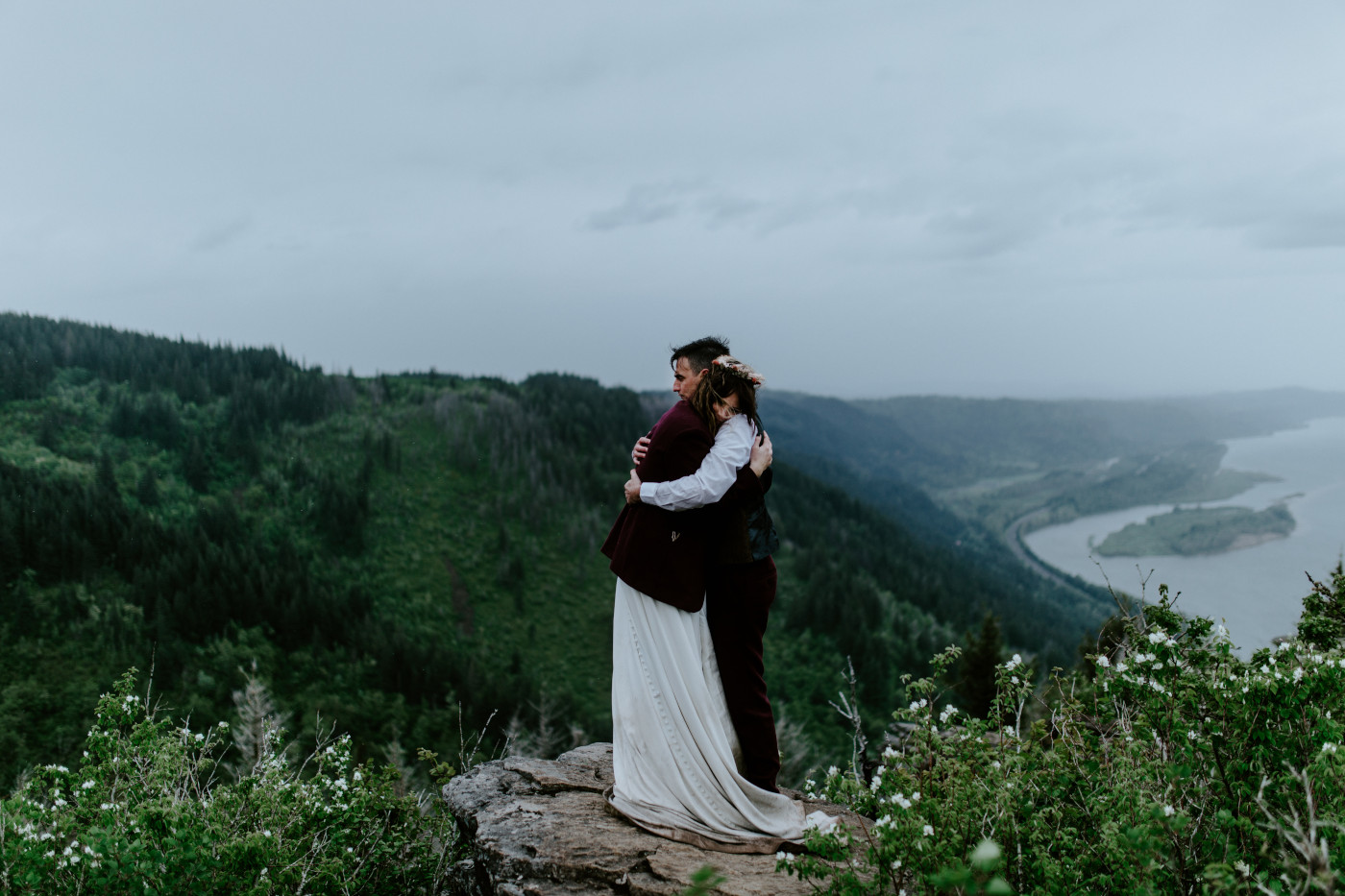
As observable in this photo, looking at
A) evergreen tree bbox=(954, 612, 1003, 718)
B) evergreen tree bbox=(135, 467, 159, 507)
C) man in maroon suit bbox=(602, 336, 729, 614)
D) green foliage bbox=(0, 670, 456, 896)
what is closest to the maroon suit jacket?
man in maroon suit bbox=(602, 336, 729, 614)

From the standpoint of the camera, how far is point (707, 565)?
5047 mm

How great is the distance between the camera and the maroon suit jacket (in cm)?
486

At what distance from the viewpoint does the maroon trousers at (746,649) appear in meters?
4.98

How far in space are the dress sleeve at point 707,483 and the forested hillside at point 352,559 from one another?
41508 mm

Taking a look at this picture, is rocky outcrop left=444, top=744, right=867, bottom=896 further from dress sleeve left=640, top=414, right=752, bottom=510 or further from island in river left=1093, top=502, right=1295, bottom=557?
island in river left=1093, top=502, right=1295, bottom=557

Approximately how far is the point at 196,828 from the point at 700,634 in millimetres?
3607

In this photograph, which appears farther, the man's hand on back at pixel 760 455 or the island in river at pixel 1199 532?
the island in river at pixel 1199 532

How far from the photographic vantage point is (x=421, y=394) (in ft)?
408

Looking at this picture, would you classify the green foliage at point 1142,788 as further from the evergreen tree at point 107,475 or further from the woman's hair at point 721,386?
the evergreen tree at point 107,475

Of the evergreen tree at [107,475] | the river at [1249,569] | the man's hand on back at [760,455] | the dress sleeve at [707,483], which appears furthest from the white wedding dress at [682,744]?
the evergreen tree at [107,475]

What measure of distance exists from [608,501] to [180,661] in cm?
5622

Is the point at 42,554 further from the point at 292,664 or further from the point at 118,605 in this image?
the point at 292,664

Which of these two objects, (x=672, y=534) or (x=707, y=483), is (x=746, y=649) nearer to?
(x=672, y=534)

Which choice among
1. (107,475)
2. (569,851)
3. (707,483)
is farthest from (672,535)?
(107,475)
